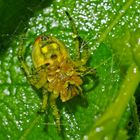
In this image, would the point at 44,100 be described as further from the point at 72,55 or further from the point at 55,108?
the point at 72,55

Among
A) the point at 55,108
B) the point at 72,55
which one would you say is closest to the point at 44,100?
the point at 55,108

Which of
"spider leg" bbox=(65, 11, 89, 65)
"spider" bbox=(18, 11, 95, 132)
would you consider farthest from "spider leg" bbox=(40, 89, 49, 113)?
"spider leg" bbox=(65, 11, 89, 65)

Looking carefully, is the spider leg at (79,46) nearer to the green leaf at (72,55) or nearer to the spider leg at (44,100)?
the green leaf at (72,55)

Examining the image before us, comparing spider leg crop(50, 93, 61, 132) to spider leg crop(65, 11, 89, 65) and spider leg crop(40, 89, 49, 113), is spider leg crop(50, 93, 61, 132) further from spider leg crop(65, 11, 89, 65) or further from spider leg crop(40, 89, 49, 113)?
spider leg crop(65, 11, 89, 65)

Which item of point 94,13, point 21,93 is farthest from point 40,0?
point 21,93

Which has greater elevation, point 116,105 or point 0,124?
point 0,124

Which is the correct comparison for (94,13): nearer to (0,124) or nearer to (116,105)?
(0,124)

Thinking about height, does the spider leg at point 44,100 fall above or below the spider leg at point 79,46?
below

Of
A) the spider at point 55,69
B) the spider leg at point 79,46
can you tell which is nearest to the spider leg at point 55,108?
the spider at point 55,69
